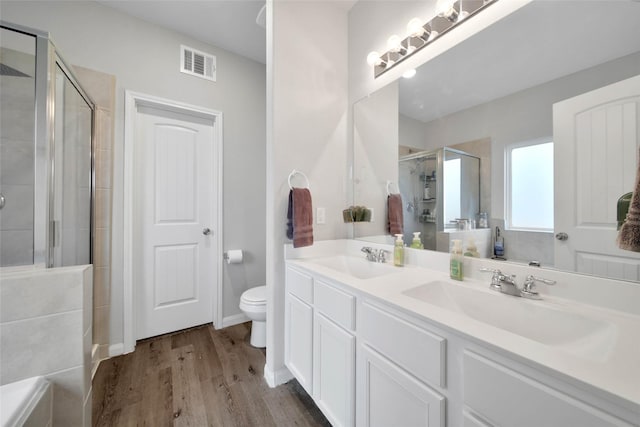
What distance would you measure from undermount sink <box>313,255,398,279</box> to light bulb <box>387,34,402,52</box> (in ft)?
4.44

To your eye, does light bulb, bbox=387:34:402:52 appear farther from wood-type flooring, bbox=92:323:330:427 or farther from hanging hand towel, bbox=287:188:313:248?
wood-type flooring, bbox=92:323:330:427

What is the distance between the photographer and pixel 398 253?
55.7 inches

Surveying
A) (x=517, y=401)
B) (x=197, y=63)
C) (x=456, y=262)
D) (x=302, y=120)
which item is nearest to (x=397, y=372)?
(x=517, y=401)

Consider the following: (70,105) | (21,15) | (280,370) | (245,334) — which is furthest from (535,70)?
(21,15)

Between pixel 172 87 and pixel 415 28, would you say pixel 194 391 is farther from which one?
pixel 415 28

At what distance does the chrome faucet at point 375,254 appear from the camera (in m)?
1.52

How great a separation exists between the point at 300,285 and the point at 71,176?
1.58 meters

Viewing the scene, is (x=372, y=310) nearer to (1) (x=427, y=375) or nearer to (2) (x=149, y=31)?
(1) (x=427, y=375)

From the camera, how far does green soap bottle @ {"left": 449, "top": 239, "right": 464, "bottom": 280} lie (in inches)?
44.1

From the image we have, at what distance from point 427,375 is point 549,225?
2.53 feet

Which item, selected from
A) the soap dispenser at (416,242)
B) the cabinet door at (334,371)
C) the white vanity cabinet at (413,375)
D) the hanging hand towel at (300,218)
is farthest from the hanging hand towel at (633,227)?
the hanging hand towel at (300,218)

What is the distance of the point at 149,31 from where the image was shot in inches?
80.6

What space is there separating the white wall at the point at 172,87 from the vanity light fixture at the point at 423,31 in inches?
56.8

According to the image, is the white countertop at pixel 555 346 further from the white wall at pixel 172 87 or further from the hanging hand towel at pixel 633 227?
the white wall at pixel 172 87
